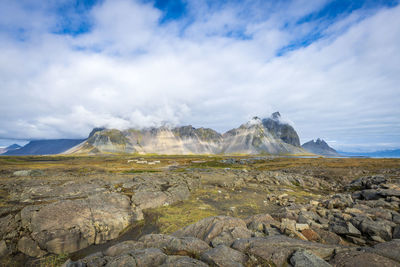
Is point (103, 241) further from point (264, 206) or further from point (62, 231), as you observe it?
point (264, 206)

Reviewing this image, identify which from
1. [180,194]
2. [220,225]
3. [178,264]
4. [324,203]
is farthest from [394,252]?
[180,194]

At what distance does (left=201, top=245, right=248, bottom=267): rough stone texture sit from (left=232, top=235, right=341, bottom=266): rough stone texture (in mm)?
665

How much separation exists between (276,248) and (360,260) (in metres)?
2.97

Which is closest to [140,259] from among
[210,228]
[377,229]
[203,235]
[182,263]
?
[182,263]

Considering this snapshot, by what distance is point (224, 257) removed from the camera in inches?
273

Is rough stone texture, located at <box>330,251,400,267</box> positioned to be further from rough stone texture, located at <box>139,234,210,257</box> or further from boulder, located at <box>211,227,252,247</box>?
rough stone texture, located at <box>139,234,210,257</box>

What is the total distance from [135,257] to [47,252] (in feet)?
29.7

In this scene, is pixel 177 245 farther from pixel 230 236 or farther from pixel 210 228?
pixel 210 228

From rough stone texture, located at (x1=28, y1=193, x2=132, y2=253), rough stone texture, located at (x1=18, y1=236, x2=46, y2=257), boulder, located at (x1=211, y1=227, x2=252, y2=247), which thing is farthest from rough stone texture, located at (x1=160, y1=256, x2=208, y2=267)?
rough stone texture, located at (x1=18, y1=236, x2=46, y2=257)

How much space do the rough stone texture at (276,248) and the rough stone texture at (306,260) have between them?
0.37 m

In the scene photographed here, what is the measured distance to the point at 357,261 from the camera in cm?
664

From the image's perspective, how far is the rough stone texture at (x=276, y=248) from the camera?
7.17 meters

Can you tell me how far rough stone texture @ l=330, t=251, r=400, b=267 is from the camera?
6402 mm

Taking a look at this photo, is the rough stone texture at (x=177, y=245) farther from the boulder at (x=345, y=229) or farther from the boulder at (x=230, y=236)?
the boulder at (x=345, y=229)
